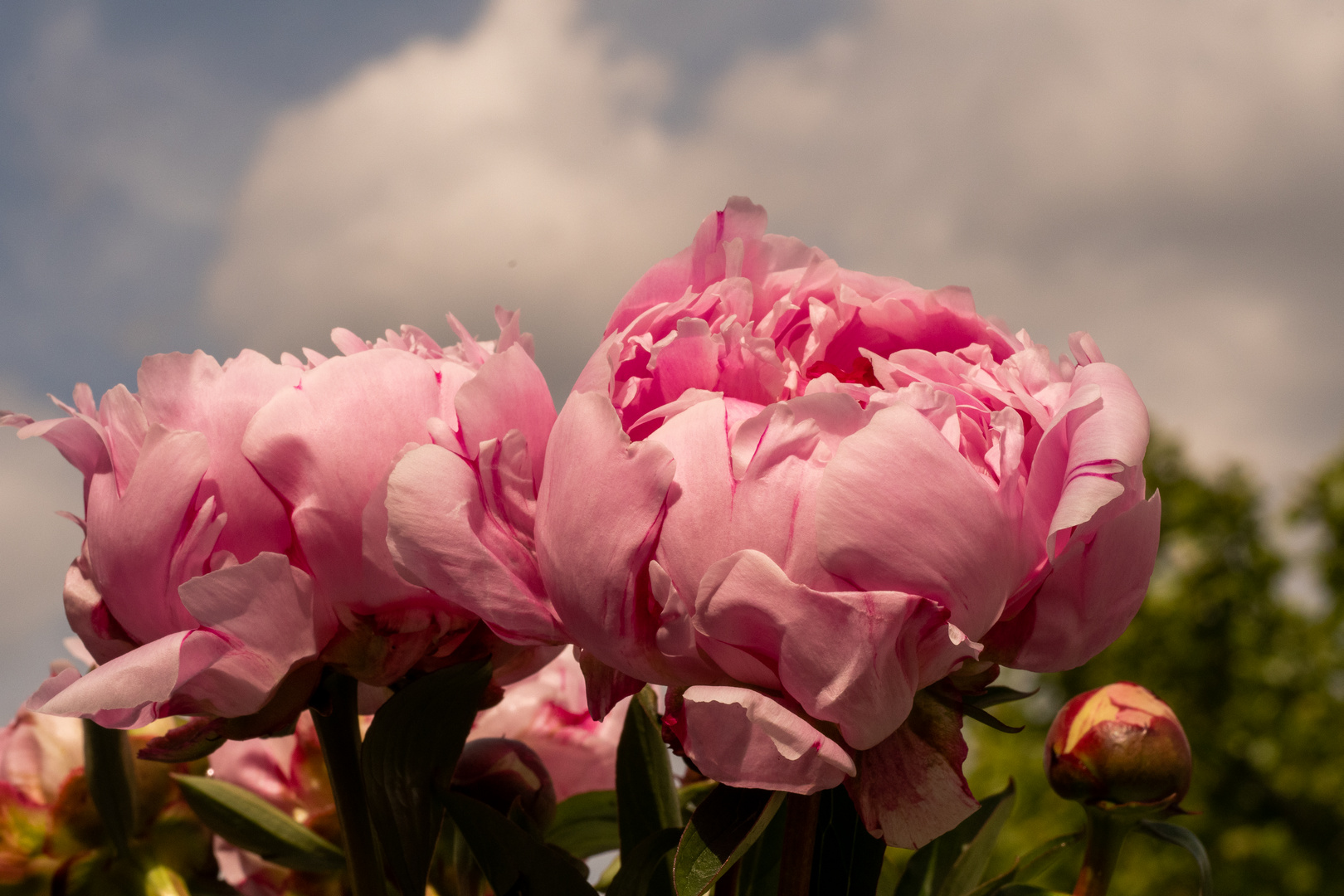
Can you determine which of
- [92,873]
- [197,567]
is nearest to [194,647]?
[197,567]

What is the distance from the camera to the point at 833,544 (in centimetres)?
42

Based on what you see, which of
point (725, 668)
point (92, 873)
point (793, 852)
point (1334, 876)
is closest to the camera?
point (725, 668)

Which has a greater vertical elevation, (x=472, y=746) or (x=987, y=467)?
(x=987, y=467)

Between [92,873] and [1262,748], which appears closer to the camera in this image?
[92,873]

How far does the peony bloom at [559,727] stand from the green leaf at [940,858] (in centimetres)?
25

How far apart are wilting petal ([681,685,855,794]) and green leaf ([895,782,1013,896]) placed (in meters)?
Answer: 0.40

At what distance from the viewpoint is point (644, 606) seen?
1.48 feet

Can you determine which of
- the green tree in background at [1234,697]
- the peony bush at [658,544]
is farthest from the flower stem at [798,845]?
the green tree in background at [1234,697]

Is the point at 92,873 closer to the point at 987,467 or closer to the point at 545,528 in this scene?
the point at 545,528

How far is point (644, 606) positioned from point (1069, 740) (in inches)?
17.3

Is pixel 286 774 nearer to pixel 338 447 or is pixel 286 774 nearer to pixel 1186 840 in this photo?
pixel 338 447

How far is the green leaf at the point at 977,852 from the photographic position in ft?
2.51

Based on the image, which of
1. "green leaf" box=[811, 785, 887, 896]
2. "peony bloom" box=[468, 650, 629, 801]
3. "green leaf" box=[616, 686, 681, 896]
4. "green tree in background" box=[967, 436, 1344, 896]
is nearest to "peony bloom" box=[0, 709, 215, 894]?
"peony bloom" box=[468, 650, 629, 801]

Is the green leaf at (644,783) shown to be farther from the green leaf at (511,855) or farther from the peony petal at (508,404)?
the peony petal at (508,404)
